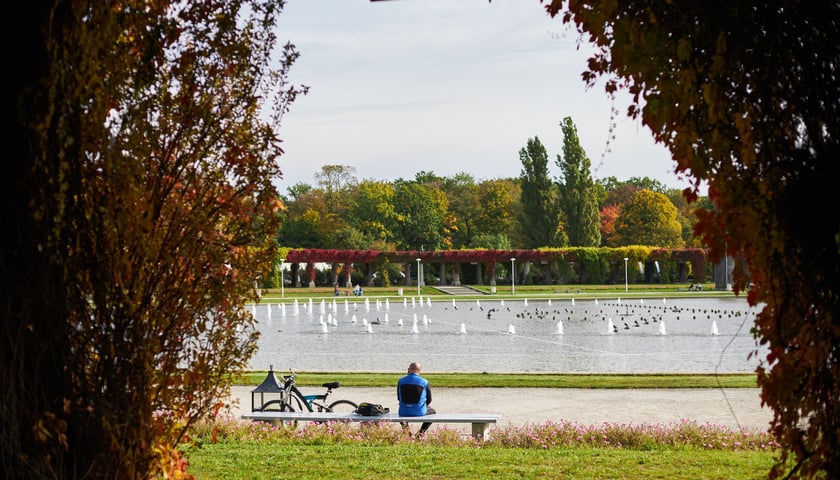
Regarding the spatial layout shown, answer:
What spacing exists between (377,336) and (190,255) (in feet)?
87.2

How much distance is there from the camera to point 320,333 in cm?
3238

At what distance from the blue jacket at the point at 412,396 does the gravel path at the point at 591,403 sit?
1068mm

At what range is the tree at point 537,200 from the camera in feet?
272

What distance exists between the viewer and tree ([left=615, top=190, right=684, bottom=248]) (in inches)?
3605

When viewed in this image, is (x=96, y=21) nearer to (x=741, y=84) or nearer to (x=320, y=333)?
(x=741, y=84)

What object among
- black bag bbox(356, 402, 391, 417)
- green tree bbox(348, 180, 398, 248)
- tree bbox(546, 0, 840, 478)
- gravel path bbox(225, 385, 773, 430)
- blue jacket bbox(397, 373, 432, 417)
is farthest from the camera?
green tree bbox(348, 180, 398, 248)

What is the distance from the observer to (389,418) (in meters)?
10.5

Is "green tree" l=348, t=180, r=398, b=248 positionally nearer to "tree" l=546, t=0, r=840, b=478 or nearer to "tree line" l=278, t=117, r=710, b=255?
"tree line" l=278, t=117, r=710, b=255

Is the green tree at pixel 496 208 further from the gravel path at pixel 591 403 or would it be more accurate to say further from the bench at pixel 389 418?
the bench at pixel 389 418

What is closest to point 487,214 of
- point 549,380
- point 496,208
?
point 496,208

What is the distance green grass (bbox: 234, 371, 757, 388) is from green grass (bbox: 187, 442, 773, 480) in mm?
5782

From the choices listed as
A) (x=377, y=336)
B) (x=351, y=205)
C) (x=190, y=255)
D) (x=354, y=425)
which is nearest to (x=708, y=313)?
(x=377, y=336)

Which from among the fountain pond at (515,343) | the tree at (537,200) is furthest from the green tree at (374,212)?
the fountain pond at (515,343)

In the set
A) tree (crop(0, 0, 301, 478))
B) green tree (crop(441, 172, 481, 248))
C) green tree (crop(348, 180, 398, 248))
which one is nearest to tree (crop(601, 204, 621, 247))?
green tree (crop(441, 172, 481, 248))
